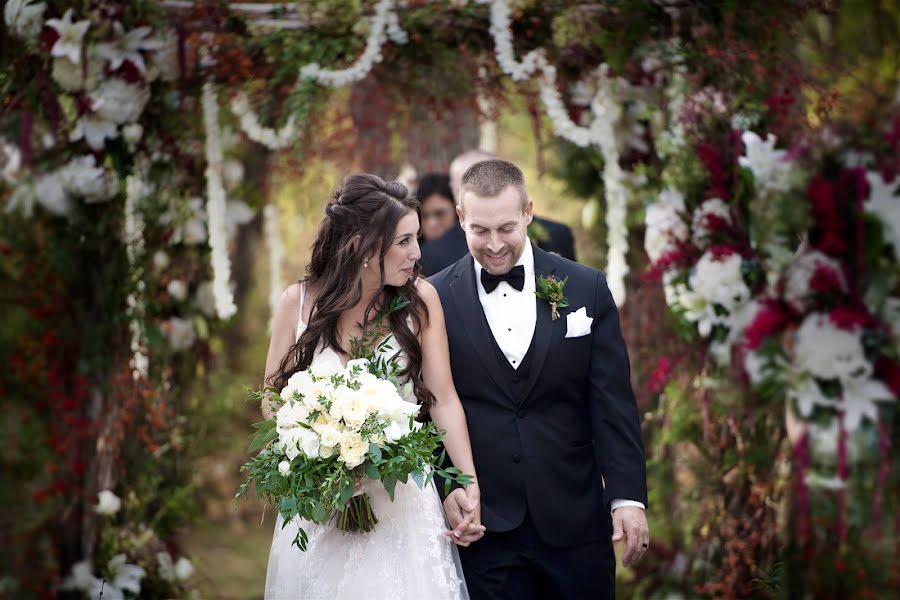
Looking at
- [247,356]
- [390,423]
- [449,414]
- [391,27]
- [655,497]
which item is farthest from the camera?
[247,356]

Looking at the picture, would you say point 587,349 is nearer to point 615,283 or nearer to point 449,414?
point 449,414

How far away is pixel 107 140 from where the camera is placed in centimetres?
566

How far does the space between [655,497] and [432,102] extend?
2458 mm

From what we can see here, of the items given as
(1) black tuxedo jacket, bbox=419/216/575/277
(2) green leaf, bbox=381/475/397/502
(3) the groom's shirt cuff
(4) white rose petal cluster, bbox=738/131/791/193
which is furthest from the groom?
(1) black tuxedo jacket, bbox=419/216/575/277

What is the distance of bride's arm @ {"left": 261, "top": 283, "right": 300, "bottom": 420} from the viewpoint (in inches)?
160

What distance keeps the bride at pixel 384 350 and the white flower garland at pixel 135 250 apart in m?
2.00

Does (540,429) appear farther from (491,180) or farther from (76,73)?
(76,73)

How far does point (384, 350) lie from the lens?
13.1 feet

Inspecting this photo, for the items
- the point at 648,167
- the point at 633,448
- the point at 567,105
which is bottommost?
the point at 633,448

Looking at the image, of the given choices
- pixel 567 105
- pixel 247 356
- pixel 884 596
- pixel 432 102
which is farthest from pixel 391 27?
pixel 247 356

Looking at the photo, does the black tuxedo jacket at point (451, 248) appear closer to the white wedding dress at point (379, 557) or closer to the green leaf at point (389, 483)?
the white wedding dress at point (379, 557)

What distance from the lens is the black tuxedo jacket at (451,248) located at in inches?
224

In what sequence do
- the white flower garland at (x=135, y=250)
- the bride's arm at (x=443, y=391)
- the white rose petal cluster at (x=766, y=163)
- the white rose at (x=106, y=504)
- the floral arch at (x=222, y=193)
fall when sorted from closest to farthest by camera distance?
the white rose petal cluster at (x=766, y=163), the bride's arm at (x=443, y=391), the floral arch at (x=222, y=193), the white rose at (x=106, y=504), the white flower garland at (x=135, y=250)

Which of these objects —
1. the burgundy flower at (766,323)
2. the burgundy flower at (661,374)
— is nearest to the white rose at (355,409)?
the burgundy flower at (766,323)
